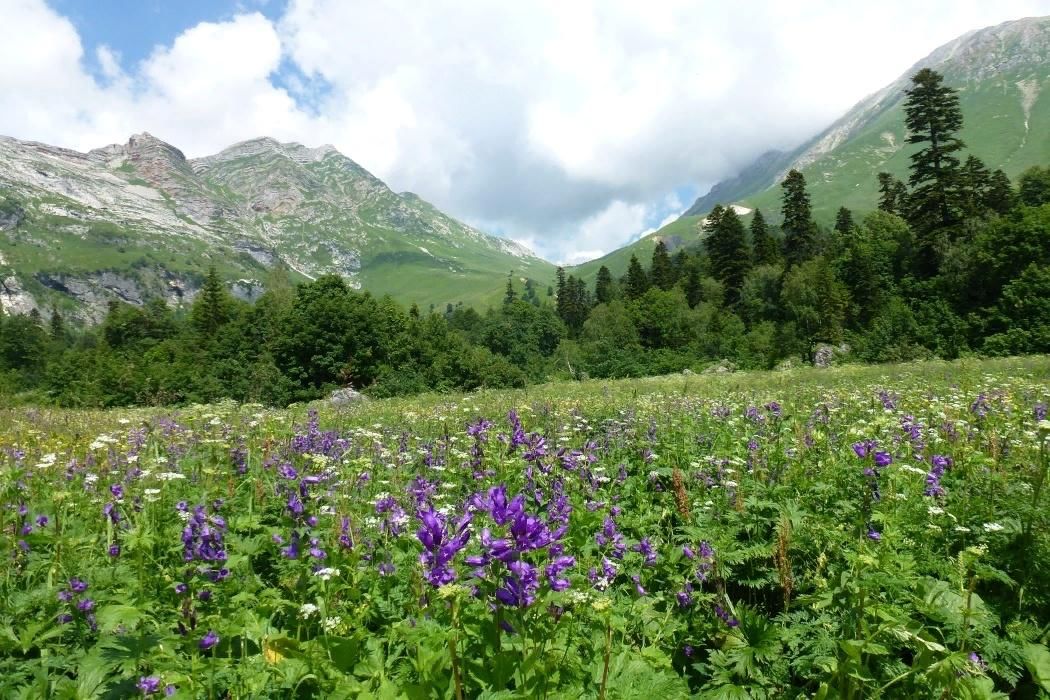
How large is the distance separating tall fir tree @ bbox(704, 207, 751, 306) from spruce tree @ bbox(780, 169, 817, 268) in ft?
17.2

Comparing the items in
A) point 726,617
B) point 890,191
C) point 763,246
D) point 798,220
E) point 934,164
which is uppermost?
point 890,191

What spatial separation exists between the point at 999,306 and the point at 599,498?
41003mm

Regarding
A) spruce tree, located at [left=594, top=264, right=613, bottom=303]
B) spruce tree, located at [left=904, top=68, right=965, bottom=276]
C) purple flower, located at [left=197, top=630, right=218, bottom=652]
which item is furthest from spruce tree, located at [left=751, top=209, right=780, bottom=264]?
purple flower, located at [left=197, top=630, right=218, bottom=652]

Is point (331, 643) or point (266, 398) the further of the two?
point (266, 398)

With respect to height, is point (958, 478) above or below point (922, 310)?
below

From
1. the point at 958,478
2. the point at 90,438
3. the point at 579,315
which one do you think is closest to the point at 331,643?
the point at 958,478

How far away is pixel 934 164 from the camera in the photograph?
144ft

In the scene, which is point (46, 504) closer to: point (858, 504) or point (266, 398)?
point (858, 504)

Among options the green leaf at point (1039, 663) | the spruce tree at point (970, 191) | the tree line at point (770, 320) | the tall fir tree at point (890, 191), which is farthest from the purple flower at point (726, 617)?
the tall fir tree at point (890, 191)

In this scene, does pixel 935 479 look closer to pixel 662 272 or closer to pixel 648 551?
pixel 648 551

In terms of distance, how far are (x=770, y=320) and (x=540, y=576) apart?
61782mm

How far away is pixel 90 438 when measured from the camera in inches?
328

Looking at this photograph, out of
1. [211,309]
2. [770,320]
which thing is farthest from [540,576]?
[211,309]

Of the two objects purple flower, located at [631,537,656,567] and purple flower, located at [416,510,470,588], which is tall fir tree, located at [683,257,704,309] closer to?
purple flower, located at [631,537,656,567]
